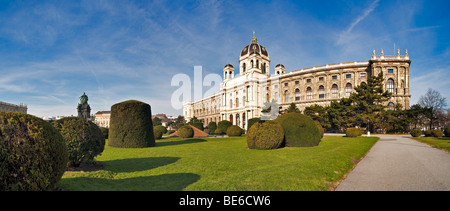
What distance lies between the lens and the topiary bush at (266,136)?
13680mm

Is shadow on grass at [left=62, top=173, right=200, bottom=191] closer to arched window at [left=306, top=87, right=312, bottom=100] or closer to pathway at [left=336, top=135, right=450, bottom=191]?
pathway at [left=336, top=135, right=450, bottom=191]

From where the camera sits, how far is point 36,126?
411 centimetres

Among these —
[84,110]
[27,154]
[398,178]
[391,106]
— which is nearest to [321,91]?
[391,106]

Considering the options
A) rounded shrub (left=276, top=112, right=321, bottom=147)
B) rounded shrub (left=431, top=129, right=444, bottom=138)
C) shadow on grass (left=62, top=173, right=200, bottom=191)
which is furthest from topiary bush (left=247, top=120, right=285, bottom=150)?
rounded shrub (left=431, top=129, right=444, bottom=138)

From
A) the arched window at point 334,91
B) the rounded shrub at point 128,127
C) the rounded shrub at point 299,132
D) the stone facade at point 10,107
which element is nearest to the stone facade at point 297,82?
the arched window at point 334,91

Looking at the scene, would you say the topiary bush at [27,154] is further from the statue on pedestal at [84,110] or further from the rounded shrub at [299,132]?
the statue on pedestal at [84,110]

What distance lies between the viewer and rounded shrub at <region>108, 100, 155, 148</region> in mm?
15062

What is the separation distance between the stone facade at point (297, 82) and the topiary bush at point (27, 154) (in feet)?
179

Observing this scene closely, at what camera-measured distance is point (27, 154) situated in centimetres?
381

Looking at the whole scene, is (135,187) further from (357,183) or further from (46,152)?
(357,183)

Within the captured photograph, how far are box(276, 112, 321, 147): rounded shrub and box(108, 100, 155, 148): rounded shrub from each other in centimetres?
1067
